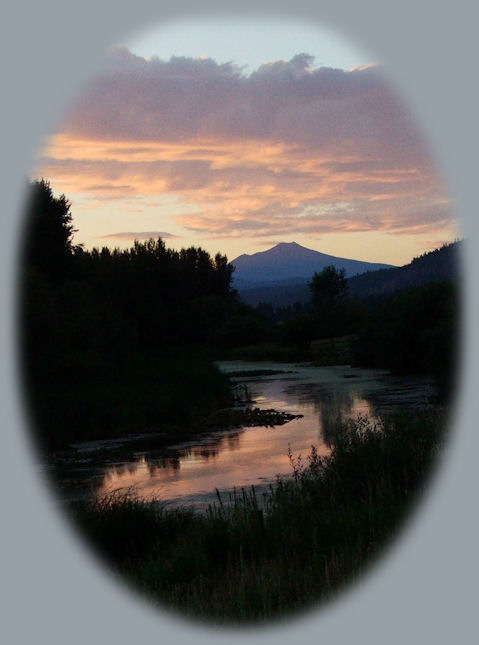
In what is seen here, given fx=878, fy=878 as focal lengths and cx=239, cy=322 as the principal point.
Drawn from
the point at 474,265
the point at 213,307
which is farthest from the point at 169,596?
the point at 213,307

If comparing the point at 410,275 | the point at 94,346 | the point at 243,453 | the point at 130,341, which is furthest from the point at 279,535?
the point at 410,275

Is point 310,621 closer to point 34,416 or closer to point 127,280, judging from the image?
point 34,416

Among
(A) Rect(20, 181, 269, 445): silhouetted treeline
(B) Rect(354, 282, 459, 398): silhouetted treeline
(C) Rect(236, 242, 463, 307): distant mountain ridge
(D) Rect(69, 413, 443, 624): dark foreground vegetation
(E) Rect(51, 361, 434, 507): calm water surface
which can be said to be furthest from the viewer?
(C) Rect(236, 242, 463, 307): distant mountain ridge

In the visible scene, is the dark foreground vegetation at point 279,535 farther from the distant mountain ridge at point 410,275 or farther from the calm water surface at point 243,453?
the distant mountain ridge at point 410,275

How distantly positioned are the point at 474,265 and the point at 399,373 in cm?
2370

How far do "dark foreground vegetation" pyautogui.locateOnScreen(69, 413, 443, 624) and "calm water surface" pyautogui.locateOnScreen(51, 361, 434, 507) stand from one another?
3560 millimetres

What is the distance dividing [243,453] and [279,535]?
11049 mm

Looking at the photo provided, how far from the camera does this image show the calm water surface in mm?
17812

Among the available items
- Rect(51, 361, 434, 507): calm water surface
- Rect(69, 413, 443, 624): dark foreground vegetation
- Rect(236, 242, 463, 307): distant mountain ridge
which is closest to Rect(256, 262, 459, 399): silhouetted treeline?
Rect(51, 361, 434, 507): calm water surface

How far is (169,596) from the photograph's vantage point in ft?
30.9

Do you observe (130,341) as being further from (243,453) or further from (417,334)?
(243,453)

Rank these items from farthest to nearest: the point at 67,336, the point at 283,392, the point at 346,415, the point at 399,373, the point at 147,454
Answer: the point at 399,373 < the point at 283,392 < the point at 67,336 < the point at 346,415 < the point at 147,454

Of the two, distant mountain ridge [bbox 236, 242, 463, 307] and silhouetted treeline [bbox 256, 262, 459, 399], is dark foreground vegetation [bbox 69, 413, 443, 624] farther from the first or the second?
distant mountain ridge [bbox 236, 242, 463, 307]

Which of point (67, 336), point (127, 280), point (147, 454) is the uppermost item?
point (127, 280)
